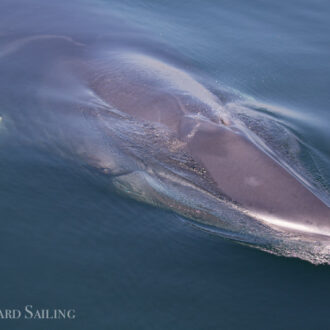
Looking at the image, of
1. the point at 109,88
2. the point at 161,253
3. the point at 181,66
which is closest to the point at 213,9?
the point at 181,66

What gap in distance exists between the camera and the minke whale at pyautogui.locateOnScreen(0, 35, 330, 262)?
774cm

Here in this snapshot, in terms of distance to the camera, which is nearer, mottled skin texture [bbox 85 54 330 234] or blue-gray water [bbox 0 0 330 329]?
blue-gray water [bbox 0 0 330 329]

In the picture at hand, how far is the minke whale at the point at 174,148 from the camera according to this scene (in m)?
7.74

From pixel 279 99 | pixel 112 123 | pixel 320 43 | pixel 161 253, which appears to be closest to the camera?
pixel 161 253

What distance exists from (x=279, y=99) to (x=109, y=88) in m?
4.52

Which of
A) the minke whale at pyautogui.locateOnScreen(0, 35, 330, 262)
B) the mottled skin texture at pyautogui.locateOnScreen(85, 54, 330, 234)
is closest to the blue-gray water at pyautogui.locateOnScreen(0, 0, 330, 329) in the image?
the minke whale at pyautogui.locateOnScreen(0, 35, 330, 262)

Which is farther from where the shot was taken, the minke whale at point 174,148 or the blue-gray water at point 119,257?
the minke whale at point 174,148

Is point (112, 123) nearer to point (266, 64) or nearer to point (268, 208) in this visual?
point (268, 208)

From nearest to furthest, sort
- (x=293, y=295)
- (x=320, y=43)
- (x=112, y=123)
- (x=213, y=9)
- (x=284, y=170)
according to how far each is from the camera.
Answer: (x=293, y=295) < (x=284, y=170) < (x=112, y=123) < (x=320, y=43) < (x=213, y=9)

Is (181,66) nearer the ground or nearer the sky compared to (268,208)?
nearer the sky

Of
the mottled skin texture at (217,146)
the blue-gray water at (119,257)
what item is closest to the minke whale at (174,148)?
the mottled skin texture at (217,146)

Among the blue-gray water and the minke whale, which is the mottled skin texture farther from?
the blue-gray water

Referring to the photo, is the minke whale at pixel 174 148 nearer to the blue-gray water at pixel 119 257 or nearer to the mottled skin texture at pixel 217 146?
the mottled skin texture at pixel 217 146

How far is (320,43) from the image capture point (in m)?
15.4
